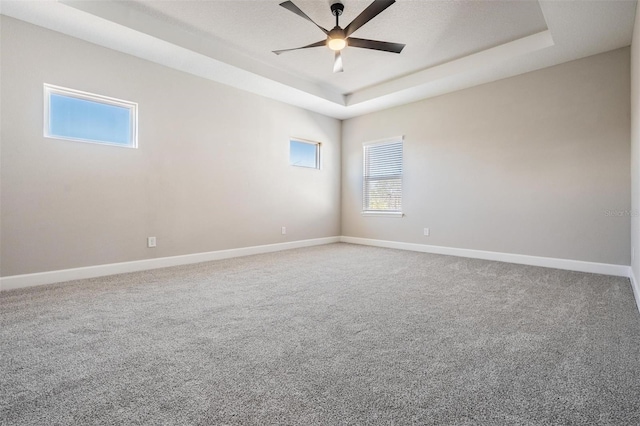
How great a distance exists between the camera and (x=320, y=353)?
5.35 feet

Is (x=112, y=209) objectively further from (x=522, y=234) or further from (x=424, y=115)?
(x=522, y=234)

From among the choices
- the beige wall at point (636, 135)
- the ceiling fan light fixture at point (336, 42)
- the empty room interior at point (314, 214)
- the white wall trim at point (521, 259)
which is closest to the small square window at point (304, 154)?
the empty room interior at point (314, 214)

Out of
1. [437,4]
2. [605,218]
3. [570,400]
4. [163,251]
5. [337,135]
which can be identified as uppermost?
[437,4]

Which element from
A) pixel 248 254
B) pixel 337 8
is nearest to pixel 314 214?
pixel 248 254

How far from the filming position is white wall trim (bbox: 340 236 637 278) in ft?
11.3

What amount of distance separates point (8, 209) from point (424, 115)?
535 cm

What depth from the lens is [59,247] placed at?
3111mm

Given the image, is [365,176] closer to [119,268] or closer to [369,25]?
[369,25]

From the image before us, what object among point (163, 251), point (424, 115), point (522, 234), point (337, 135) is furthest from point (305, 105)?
point (522, 234)

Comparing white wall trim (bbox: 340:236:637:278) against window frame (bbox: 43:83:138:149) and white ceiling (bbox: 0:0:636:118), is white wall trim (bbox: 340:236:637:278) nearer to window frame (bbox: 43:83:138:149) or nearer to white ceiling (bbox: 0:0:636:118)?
white ceiling (bbox: 0:0:636:118)

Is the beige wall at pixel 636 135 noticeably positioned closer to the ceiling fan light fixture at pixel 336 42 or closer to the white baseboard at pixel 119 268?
the ceiling fan light fixture at pixel 336 42

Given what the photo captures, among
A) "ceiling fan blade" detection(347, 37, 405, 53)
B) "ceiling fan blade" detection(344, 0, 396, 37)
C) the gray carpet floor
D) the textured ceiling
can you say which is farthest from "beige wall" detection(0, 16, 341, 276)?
"ceiling fan blade" detection(344, 0, 396, 37)

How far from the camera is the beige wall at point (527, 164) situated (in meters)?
3.45

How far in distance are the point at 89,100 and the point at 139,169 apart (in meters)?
0.85
